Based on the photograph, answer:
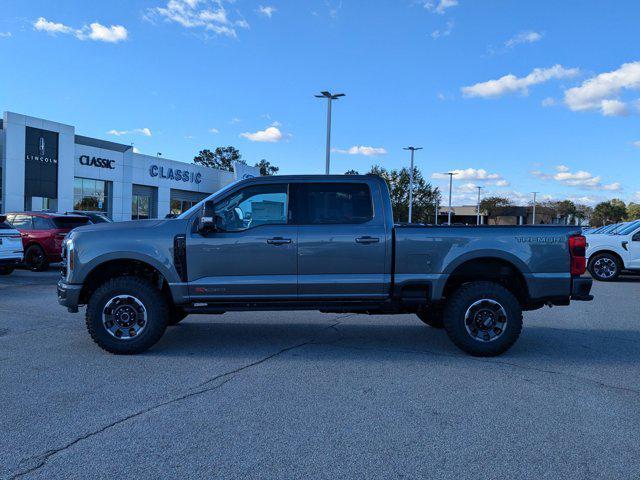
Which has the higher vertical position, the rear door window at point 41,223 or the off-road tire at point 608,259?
the rear door window at point 41,223

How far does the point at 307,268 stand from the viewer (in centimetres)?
591

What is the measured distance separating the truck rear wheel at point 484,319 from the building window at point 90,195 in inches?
1120

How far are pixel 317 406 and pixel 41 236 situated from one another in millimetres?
13307

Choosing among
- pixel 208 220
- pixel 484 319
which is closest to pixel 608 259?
pixel 484 319

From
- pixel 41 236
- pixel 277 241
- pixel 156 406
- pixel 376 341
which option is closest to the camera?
pixel 156 406

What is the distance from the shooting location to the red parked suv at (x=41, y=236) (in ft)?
48.8

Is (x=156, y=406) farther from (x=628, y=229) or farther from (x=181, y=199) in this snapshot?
(x=181, y=199)

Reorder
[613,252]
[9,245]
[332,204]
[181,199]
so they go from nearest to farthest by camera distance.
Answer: [332,204]
[9,245]
[613,252]
[181,199]

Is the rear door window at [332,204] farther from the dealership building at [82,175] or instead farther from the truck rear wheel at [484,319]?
the dealership building at [82,175]

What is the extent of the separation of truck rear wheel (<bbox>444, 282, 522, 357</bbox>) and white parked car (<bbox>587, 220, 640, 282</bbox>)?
982cm

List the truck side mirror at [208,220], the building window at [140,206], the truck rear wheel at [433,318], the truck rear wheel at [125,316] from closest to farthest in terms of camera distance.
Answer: the truck side mirror at [208,220] → the truck rear wheel at [125,316] → the truck rear wheel at [433,318] → the building window at [140,206]

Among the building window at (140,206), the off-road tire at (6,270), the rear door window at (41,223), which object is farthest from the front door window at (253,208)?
the building window at (140,206)

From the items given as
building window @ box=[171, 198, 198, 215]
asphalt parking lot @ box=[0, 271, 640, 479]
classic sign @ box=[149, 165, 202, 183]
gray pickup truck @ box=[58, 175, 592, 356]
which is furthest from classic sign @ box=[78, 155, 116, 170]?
gray pickup truck @ box=[58, 175, 592, 356]

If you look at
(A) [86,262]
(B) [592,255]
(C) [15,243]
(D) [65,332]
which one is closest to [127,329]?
(A) [86,262]
